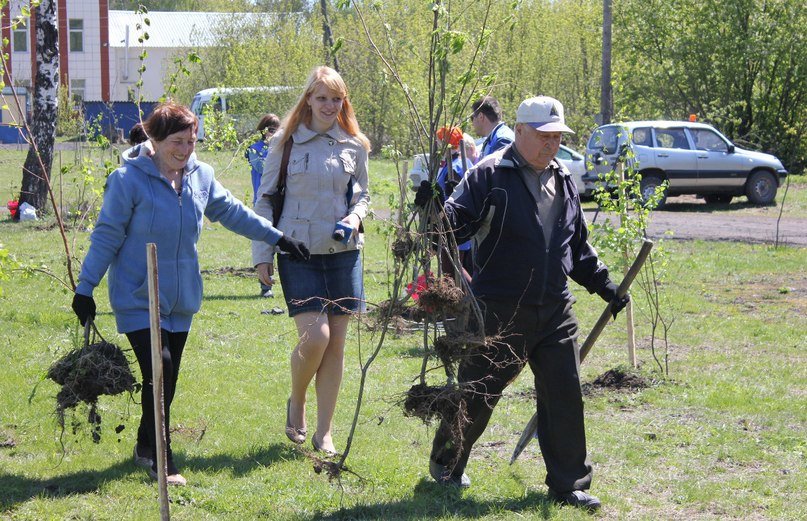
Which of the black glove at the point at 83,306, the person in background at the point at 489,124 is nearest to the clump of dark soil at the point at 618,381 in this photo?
the person in background at the point at 489,124

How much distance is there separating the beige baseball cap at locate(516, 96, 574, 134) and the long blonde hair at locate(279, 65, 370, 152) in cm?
100

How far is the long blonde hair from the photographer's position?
17.4 ft

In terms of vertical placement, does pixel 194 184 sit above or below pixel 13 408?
above

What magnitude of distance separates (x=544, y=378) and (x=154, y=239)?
1983mm

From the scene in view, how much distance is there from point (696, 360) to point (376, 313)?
4.51m

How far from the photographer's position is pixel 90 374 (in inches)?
186

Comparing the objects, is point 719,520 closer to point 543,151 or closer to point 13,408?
point 543,151

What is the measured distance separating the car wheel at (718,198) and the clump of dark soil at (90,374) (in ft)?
65.8

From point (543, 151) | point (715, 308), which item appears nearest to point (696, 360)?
point (715, 308)

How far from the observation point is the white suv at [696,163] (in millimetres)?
21531

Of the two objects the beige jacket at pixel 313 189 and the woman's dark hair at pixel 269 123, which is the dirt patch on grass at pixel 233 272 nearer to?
the woman's dark hair at pixel 269 123

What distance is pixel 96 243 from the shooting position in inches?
188

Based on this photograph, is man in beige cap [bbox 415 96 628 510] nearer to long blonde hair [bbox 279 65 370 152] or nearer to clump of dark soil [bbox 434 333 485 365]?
clump of dark soil [bbox 434 333 485 365]

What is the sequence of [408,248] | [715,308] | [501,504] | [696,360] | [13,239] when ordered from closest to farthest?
[408,248]
[501,504]
[696,360]
[715,308]
[13,239]
